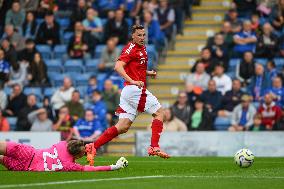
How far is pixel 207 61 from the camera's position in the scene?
82.2 ft

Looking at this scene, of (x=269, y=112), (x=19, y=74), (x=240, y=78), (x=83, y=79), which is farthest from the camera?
(x=19, y=74)

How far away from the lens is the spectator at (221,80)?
24234mm

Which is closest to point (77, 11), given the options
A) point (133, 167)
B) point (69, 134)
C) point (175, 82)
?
point (175, 82)

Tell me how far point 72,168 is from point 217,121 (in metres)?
10.1

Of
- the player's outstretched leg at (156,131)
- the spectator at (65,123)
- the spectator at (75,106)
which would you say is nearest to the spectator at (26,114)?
the spectator at (65,123)

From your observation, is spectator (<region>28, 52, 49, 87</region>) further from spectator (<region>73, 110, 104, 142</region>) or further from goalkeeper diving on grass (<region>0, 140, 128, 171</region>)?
goalkeeper diving on grass (<region>0, 140, 128, 171</region>)

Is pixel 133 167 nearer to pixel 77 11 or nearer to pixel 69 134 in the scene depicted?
pixel 69 134

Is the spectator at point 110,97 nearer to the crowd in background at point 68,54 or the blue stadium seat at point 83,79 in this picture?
the crowd in background at point 68,54

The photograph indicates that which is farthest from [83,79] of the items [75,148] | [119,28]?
[75,148]

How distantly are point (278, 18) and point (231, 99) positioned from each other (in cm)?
314

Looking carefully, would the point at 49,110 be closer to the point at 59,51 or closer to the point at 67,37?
the point at 59,51

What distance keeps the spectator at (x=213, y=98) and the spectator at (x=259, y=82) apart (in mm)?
911

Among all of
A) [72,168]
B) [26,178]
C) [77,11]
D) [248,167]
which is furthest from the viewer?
[77,11]

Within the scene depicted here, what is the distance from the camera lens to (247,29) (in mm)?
25297
